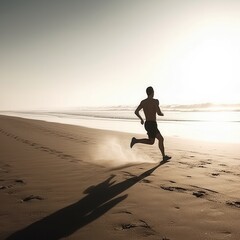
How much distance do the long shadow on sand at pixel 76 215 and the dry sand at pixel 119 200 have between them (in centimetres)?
1

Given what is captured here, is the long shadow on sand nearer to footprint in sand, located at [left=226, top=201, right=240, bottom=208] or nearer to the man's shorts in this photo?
footprint in sand, located at [left=226, top=201, right=240, bottom=208]

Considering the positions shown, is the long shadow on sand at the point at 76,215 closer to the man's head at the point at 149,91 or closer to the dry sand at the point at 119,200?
the dry sand at the point at 119,200

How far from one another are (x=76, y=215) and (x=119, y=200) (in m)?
0.94

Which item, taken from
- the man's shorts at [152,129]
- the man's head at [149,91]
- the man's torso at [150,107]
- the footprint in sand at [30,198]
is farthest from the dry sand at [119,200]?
the man's head at [149,91]

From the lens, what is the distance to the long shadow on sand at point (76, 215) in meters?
3.51

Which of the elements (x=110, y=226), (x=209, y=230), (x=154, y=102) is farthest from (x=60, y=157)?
(x=209, y=230)

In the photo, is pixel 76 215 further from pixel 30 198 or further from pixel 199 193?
pixel 199 193

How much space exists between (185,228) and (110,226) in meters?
0.96

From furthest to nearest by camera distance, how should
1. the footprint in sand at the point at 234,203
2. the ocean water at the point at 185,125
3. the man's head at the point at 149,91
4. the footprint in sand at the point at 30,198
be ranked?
1. the ocean water at the point at 185,125
2. the man's head at the point at 149,91
3. the footprint in sand at the point at 30,198
4. the footprint in sand at the point at 234,203

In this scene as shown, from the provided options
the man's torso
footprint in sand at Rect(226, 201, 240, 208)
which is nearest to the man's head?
the man's torso

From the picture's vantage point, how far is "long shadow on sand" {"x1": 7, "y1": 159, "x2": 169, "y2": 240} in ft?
11.5

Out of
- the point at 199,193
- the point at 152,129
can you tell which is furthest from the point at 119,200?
the point at 152,129

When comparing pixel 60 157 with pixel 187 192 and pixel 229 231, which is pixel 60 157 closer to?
pixel 187 192

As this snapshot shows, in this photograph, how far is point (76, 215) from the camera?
13.6 feet
